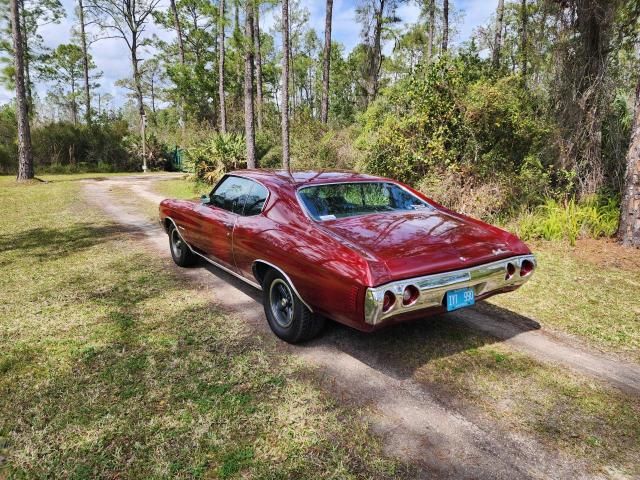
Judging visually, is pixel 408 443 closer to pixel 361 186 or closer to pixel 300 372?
pixel 300 372

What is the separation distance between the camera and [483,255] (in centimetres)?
311

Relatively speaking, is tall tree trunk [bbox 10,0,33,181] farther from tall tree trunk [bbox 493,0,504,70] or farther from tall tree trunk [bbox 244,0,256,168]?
tall tree trunk [bbox 493,0,504,70]

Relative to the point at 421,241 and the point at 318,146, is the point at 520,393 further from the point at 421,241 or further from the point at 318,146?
the point at 318,146

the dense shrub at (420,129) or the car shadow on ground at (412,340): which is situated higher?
the dense shrub at (420,129)

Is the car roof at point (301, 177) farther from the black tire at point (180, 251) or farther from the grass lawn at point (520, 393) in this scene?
the black tire at point (180, 251)

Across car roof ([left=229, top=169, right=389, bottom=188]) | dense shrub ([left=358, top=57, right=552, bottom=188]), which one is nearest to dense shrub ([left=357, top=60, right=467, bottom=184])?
dense shrub ([left=358, top=57, right=552, bottom=188])

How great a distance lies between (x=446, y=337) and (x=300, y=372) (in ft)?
4.54

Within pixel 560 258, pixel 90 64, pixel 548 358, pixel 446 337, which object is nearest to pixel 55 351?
pixel 446 337

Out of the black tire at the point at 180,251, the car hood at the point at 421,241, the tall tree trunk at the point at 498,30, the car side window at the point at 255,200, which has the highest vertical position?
the tall tree trunk at the point at 498,30

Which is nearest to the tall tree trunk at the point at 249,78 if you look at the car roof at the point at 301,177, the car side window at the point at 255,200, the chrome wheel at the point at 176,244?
the chrome wheel at the point at 176,244

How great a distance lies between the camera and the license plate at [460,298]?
294 cm

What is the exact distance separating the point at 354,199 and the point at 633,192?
4.74m

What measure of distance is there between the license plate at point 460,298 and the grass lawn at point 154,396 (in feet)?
3.32

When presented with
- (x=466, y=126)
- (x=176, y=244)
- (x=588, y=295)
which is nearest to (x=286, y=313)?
(x=176, y=244)
